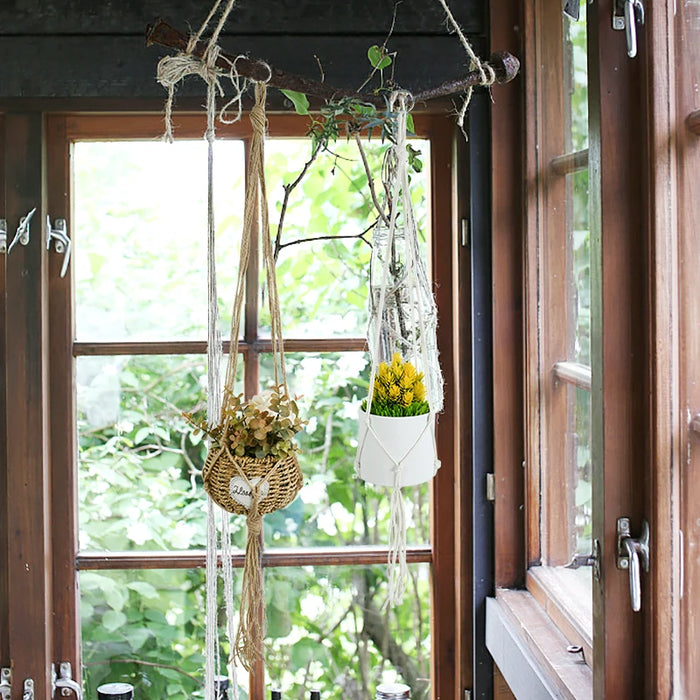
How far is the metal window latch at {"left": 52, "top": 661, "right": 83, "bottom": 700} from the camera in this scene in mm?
1923

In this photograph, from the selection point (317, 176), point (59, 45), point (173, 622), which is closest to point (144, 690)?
point (173, 622)

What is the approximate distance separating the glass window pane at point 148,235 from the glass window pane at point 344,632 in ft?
2.03

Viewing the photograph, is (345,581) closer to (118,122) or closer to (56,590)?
(56,590)

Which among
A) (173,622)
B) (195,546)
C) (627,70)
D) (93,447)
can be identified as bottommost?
(173,622)

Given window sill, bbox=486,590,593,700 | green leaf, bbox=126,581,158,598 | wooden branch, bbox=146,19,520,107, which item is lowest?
window sill, bbox=486,590,593,700

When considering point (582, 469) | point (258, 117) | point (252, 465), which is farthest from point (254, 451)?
point (582, 469)

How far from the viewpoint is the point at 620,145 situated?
4.12 feet

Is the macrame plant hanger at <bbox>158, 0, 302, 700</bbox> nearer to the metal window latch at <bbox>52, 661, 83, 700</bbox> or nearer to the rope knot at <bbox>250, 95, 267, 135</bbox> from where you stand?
the rope knot at <bbox>250, 95, 267, 135</bbox>

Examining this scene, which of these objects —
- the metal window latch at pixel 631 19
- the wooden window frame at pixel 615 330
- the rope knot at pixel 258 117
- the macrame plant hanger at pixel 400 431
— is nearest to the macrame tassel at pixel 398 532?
the macrame plant hanger at pixel 400 431

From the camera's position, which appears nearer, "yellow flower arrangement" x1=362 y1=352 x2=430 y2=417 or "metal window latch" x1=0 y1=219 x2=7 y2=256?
"yellow flower arrangement" x1=362 y1=352 x2=430 y2=417

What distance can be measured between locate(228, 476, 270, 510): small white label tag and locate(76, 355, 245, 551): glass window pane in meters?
0.63

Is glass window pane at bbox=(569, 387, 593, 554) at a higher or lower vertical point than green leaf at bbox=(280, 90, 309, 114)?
lower

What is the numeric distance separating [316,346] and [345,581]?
529 millimetres

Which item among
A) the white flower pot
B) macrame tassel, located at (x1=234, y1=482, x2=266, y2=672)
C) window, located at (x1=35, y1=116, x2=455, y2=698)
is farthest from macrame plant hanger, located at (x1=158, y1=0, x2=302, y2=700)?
window, located at (x1=35, y1=116, x2=455, y2=698)
